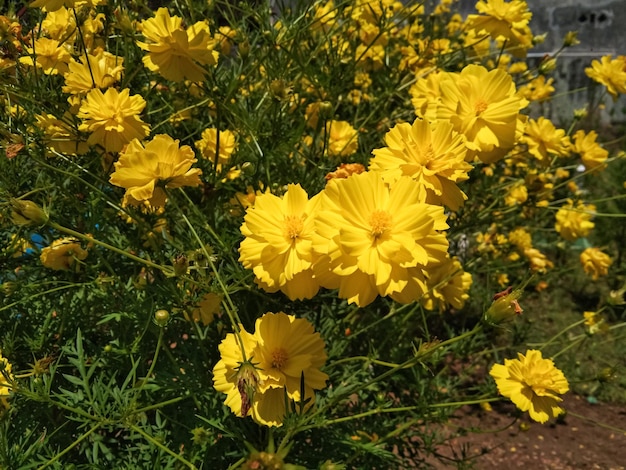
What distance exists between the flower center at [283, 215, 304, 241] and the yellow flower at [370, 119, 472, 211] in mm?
141

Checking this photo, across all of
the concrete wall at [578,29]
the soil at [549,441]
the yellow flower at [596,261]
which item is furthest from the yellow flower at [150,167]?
the concrete wall at [578,29]

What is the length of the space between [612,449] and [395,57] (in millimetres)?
1866

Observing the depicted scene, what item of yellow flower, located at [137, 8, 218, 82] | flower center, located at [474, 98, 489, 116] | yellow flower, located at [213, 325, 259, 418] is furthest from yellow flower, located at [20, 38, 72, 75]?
flower center, located at [474, 98, 489, 116]

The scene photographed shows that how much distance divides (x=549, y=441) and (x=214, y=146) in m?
1.98

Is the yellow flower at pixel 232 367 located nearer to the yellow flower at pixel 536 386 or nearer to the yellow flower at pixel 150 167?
the yellow flower at pixel 150 167

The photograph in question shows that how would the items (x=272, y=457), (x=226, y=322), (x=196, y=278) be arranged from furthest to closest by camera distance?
(x=226, y=322) → (x=196, y=278) → (x=272, y=457)

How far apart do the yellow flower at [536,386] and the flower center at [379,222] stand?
569 millimetres

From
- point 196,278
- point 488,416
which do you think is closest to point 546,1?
point 488,416

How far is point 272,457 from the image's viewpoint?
65 centimetres

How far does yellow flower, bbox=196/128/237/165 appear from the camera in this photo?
4.12ft

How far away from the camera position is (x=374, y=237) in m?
0.73

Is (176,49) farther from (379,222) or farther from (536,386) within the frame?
(536,386)

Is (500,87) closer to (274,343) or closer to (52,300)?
(274,343)

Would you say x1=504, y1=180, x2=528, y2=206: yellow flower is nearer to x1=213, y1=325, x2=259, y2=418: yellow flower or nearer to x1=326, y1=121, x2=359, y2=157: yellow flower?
x1=326, y1=121, x2=359, y2=157: yellow flower
